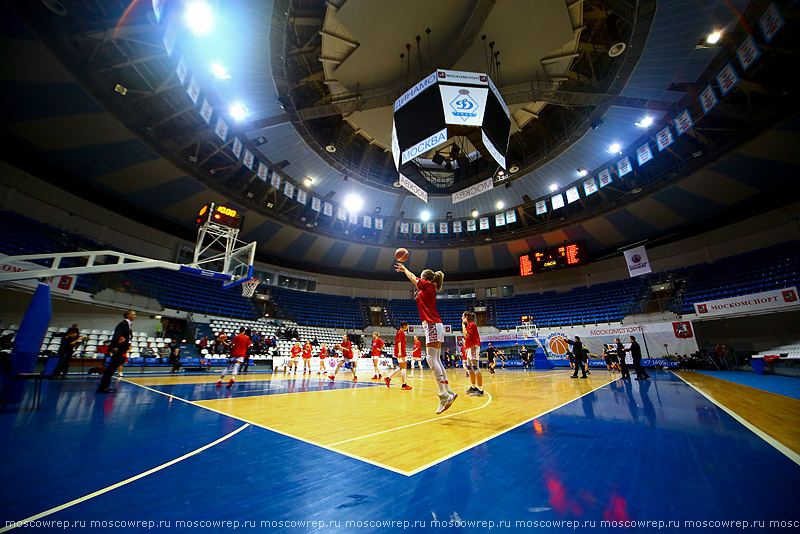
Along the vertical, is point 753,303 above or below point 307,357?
above

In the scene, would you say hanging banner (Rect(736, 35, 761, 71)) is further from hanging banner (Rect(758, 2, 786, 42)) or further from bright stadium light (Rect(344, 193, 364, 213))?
bright stadium light (Rect(344, 193, 364, 213))

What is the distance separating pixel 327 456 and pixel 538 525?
171 centimetres

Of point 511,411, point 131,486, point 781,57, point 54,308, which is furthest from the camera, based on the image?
point 54,308

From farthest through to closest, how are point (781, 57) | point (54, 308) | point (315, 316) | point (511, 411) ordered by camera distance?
point (315, 316) < point (54, 308) < point (781, 57) < point (511, 411)

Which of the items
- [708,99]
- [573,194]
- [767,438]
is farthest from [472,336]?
[573,194]

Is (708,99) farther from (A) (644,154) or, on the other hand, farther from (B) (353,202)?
(B) (353,202)

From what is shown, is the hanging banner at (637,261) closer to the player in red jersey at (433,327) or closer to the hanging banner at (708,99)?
the hanging banner at (708,99)

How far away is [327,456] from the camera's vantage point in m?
2.44

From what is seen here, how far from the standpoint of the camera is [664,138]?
15.1 m

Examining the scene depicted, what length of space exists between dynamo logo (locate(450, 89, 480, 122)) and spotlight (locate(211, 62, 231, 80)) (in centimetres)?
1024

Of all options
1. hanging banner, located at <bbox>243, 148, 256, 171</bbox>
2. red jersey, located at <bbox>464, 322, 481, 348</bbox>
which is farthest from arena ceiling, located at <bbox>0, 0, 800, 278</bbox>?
red jersey, located at <bbox>464, 322, 481, 348</bbox>

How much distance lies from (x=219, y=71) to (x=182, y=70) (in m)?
1.60

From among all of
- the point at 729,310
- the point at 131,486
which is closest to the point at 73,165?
the point at 131,486

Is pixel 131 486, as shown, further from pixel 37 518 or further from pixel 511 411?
pixel 511 411
